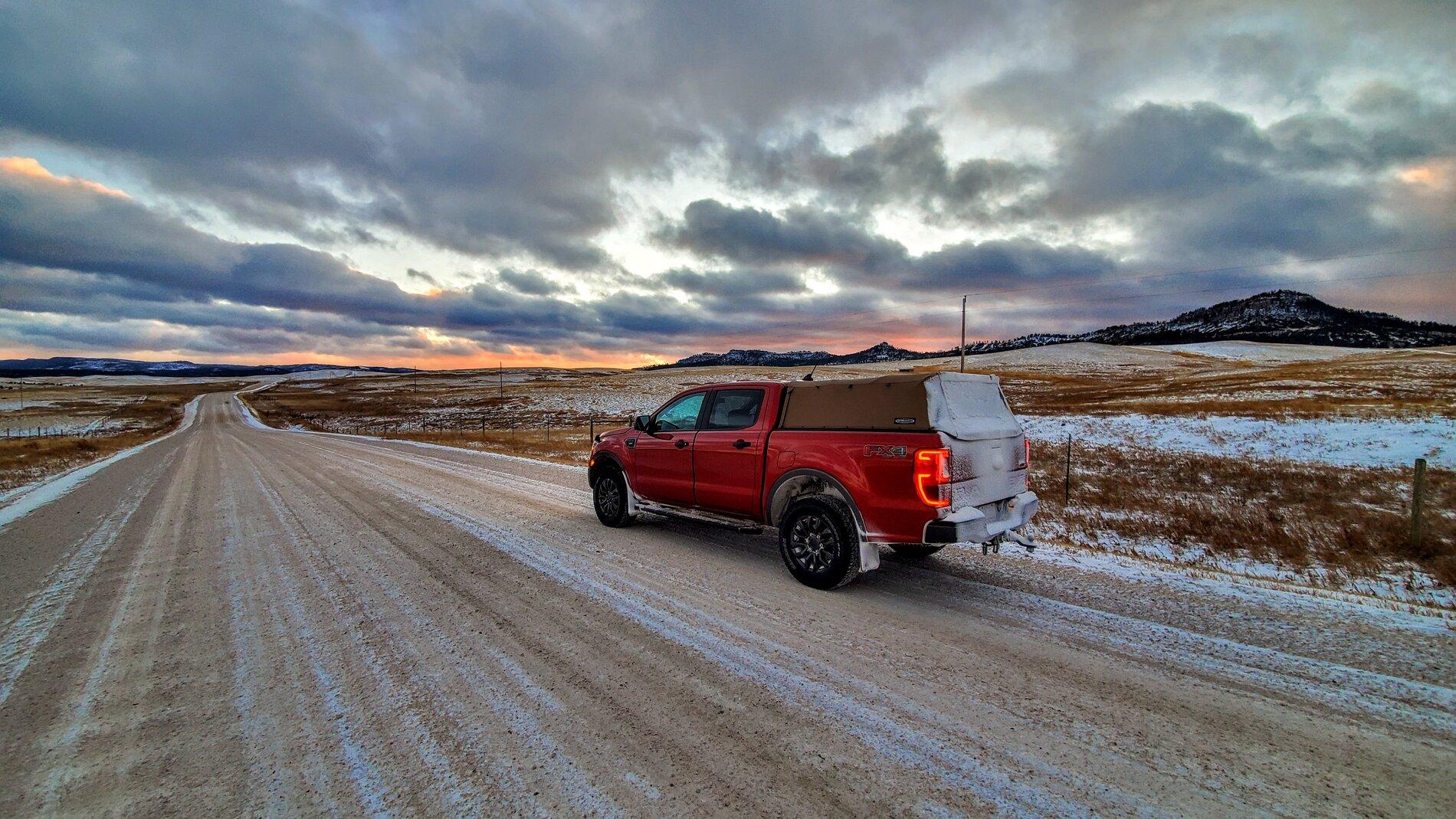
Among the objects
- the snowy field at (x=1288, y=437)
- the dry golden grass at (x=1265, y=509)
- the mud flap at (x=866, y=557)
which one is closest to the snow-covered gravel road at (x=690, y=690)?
the mud flap at (x=866, y=557)

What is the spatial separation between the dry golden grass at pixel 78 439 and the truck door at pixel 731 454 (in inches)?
612

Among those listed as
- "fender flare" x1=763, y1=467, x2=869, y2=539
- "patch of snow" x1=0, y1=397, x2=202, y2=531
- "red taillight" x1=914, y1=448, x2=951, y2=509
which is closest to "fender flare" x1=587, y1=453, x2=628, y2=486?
"fender flare" x1=763, y1=467, x2=869, y2=539

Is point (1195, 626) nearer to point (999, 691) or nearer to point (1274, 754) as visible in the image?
point (1274, 754)

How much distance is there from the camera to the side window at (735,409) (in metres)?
6.24

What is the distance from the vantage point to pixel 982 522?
4844 millimetres

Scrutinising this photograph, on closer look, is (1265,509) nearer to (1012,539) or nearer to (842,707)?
(1012,539)

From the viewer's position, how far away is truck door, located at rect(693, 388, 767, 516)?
598 centimetres

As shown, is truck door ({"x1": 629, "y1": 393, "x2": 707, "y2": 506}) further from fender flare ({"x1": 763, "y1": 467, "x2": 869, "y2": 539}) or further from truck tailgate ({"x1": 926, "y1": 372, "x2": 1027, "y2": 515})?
truck tailgate ({"x1": 926, "y1": 372, "x2": 1027, "y2": 515})

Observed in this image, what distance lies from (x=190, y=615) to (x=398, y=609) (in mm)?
1598

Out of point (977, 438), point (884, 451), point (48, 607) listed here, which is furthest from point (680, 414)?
point (48, 607)

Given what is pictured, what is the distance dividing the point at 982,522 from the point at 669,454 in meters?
3.56

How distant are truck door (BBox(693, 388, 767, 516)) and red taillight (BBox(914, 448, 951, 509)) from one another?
5.60 ft

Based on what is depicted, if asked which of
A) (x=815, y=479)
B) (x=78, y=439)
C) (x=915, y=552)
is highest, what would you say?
(x=815, y=479)

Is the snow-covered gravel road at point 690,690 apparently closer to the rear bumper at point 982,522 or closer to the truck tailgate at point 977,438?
the rear bumper at point 982,522
